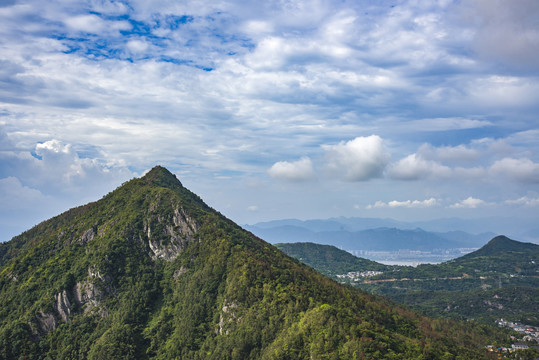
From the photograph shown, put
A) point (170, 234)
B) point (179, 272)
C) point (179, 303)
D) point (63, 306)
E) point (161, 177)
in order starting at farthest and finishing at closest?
1. point (161, 177)
2. point (170, 234)
3. point (179, 272)
4. point (63, 306)
5. point (179, 303)

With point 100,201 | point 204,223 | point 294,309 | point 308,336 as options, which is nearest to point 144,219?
point 204,223

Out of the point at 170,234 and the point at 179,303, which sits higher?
the point at 170,234

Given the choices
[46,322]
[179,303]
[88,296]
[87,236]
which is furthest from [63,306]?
[179,303]

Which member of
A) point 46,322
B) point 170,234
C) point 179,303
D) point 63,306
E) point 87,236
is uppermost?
point 87,236

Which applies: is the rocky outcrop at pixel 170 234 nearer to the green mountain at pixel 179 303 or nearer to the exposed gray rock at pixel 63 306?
the green mountain at pixel 179 303

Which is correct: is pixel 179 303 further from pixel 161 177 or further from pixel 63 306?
pixel 161 177
